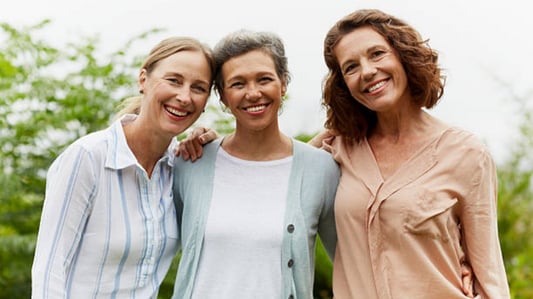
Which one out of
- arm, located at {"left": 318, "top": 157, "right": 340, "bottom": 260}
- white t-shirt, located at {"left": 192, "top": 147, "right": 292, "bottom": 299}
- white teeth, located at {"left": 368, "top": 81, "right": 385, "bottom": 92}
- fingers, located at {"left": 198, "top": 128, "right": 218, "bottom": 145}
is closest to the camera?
white t-shirt, located at {"left": 192, "top": 147, "right": 292, "bottom": 299}

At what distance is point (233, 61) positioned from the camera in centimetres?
299

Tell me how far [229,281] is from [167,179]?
538 millimetres

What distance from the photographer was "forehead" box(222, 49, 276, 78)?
2963 millimetres

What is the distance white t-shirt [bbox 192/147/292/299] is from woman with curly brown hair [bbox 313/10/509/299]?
29cm

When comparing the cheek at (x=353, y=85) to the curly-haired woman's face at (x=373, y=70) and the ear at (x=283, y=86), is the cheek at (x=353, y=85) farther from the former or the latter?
the ear at (x=283, y=86)

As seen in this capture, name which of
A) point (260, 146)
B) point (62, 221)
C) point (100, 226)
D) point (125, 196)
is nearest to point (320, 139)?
point (260, 146)

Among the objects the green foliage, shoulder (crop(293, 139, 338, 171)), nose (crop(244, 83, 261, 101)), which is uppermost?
nose (crop(244, 83, 261, 101))

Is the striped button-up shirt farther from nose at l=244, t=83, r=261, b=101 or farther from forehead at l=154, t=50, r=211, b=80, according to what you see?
nose at l=244, t=83, r=261, b=101

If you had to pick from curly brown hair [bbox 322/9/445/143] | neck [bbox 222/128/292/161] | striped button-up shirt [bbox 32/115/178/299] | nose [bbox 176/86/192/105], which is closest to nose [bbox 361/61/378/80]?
curly brown hair [bbox 322/9/445/143]

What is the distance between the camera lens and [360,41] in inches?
116

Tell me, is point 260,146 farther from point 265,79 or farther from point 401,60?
point 401,60

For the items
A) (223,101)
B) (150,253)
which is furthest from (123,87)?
(150,253)

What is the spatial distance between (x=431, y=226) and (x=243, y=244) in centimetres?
75

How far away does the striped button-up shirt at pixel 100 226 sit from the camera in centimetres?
256
